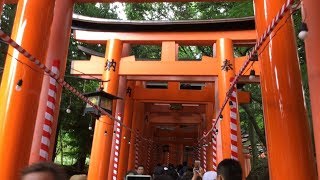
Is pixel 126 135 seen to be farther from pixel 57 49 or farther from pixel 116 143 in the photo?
pixel 57 49

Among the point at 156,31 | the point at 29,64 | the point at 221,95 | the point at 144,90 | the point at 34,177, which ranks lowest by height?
the point at 34,177

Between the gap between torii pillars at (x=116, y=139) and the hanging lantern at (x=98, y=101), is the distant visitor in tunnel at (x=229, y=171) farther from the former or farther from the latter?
the gap between torii pillars at (x=116, y=139)

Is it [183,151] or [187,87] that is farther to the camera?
[183,151]

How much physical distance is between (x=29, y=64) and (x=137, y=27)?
7.18 m

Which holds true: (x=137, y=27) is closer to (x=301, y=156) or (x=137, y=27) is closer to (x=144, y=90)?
(x=144, y=90)

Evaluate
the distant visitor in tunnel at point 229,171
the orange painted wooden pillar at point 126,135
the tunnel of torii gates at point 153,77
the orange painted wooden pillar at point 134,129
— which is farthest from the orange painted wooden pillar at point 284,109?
the orange painted wooden pillar at point 134,129

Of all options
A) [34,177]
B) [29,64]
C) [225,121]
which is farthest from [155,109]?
[34,177]

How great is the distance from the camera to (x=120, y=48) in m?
12.3

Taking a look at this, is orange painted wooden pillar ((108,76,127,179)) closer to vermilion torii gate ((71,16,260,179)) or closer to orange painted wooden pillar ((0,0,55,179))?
vermilion torii gate ((71,16,260,179))

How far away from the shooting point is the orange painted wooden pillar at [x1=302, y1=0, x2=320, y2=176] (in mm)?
3771

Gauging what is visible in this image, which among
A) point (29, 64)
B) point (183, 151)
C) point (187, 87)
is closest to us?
point (29, 64)

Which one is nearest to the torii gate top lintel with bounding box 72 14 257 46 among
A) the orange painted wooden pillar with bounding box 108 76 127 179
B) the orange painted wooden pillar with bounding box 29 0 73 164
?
the orange painted wooden pillar with bounding box 108 76 127 179

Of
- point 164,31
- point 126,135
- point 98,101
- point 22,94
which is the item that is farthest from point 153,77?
point 22,94

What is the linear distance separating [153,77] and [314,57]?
30.6ft
